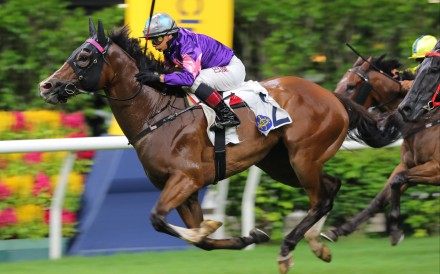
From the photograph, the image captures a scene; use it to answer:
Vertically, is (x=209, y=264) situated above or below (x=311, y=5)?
below

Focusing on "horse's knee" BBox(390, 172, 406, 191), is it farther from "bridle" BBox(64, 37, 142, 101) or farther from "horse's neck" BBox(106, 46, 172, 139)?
"bridle" BBox(64, 37, 142, 101)

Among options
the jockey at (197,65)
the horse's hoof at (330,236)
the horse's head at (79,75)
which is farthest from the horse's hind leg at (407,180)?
the horse's head at (79,75)

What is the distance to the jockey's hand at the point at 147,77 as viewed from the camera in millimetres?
6812

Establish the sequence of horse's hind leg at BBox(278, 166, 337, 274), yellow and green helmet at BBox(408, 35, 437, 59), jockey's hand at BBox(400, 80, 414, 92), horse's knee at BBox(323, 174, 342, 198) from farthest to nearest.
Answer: jockey's hand at BBox(400, 80, 414, 92) < yellow and green helmet at BBox(408, 35, 437, 59) < horse's knee at BBox(323, 174, 342, 198) < horse's hind leg at BBox(278, 166, 337, 274)

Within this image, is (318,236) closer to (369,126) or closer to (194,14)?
(369,126)

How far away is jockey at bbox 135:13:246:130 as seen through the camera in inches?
267

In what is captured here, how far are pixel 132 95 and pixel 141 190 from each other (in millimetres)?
1308

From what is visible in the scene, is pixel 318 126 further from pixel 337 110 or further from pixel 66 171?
pixel 66 171

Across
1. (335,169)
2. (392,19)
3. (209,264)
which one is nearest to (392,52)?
(392,19)

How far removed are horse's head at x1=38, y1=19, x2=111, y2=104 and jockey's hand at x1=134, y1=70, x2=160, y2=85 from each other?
0.25m

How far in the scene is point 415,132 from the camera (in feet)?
25.7

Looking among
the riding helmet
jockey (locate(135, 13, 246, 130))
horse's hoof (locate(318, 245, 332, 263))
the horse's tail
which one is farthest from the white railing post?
the horse's tail

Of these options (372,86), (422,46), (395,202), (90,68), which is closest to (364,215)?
(395,202)

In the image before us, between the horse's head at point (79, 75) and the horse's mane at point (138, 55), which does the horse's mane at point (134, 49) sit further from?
the horse's head at point (79, 75)
